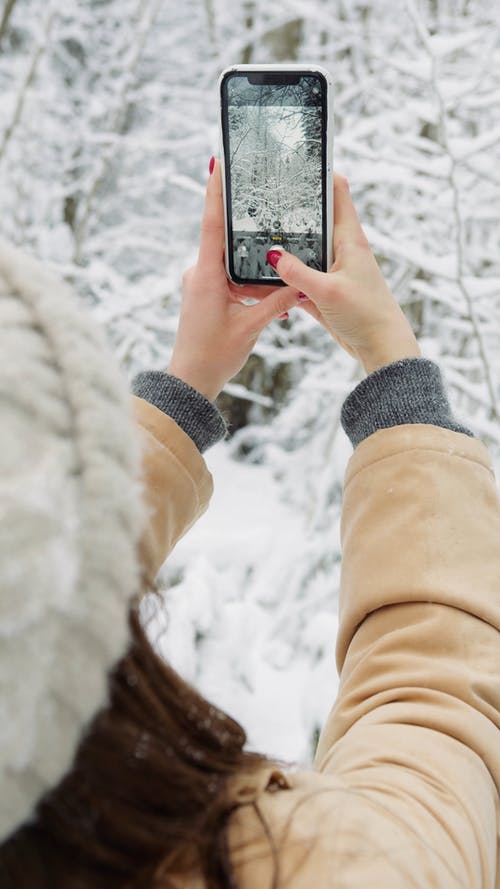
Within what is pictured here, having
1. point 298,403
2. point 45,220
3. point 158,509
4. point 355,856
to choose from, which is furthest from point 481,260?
point 45,220

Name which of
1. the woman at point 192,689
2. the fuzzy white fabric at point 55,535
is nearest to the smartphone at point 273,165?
the woman at point 192,689

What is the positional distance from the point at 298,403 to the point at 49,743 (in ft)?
14.6

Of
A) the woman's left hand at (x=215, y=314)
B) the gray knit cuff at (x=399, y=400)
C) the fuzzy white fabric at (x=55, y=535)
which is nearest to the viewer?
the fuzzy white fabric at (x=55, y=535)

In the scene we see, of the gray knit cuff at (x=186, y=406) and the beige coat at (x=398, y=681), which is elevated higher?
the gray knit cuff at (x=186, y=406)

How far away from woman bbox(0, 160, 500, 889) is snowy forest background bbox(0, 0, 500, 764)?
156mm

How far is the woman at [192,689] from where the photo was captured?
1.66 feet

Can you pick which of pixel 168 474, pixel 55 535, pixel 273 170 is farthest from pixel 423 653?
pixel 273 170

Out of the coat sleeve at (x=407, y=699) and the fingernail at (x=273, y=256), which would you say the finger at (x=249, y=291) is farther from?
the coat sleeve at (x=407, y=699)

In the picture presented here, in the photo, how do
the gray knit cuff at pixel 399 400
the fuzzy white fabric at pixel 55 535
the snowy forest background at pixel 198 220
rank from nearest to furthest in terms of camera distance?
the fuzzy white fabric at pixel 55 535
the gray knit cuff at pixel 399 400
the snowy forest background at pixel 198 220

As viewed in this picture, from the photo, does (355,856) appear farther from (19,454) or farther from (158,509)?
(158,509)

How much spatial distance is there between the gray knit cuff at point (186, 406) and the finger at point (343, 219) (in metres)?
0.38

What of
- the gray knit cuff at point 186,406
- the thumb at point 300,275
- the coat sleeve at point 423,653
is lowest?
the coat sleeve at point 423,653

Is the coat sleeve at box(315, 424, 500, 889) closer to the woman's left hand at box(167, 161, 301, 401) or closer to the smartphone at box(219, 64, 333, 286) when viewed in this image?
the woman's left hand at box(167, 161, 301, 401)

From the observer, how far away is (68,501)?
516 millimetres
